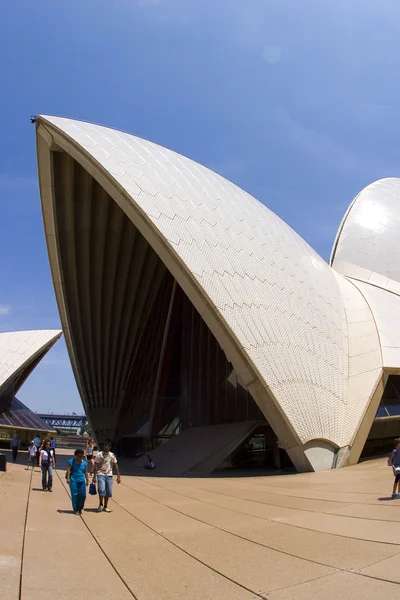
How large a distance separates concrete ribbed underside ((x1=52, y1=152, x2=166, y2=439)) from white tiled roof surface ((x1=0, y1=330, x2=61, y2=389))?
5403mm

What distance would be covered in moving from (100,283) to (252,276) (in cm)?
1154

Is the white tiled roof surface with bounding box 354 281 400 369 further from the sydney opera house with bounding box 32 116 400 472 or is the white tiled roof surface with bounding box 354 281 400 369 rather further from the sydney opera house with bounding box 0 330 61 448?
the sydney opera house with bounding box 0 330 61 448

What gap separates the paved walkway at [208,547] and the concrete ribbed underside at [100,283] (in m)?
13.6

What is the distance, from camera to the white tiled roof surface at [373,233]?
2598 centimetres

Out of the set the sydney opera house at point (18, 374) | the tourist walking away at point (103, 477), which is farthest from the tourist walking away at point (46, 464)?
the sydney opera house at point (18, 374)

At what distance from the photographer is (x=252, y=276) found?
1498cm

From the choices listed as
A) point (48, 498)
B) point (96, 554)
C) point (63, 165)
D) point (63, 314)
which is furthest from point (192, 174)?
point (96, 554)

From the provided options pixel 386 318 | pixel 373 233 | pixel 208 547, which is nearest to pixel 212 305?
pixel 386 318

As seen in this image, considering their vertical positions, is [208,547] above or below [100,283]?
below

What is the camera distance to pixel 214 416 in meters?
20.9

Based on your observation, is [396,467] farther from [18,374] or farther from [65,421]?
[65,421]

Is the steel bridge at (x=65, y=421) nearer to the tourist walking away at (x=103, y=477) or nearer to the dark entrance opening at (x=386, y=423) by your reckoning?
the dark entrance opening at (x=386, y=423)

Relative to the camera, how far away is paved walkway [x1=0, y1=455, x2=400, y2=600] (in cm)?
353

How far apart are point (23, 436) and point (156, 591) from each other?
29389 millimetres
